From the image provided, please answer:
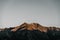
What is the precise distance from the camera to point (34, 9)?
2.09m

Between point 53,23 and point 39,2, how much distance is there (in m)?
0.46

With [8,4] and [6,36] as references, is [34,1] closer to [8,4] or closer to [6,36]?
[8,4]

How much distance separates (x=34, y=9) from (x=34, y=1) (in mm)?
151

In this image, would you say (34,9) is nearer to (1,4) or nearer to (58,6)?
(58,6)

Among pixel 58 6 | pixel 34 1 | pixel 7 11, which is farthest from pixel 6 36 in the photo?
pixel 58 6

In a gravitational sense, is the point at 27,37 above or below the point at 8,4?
below

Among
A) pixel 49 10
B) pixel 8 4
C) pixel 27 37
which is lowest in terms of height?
pixel 27 37

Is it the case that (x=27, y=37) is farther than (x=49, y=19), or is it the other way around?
(x=49, y=19)

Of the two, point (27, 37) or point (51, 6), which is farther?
point (51, 6)

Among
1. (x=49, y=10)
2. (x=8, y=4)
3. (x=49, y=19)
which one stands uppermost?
(x=8, y=4)

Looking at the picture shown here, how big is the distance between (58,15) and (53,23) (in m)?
0.19

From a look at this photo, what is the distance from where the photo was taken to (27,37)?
3.75ft

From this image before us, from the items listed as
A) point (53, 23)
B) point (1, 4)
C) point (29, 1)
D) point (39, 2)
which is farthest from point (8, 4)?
point (53, 23)

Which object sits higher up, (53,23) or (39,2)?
(39,2)
